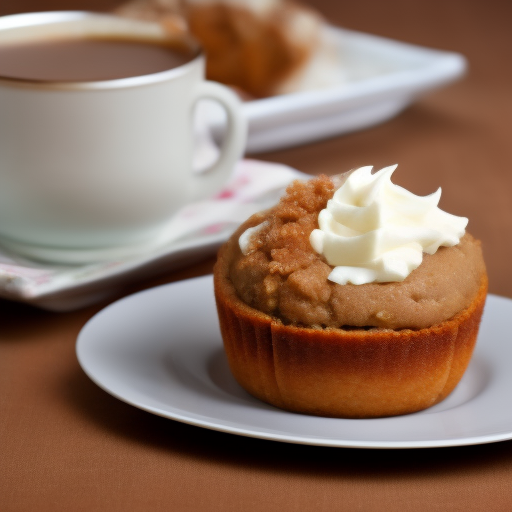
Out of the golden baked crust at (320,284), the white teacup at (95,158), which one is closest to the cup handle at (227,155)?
the white teacup at (95,158)

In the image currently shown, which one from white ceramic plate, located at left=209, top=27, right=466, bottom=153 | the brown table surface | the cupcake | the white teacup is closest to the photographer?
the brown table surface

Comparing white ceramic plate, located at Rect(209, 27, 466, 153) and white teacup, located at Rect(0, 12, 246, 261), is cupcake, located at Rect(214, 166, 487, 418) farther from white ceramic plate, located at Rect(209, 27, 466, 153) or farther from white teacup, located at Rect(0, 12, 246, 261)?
white ceramic plate, located at Rect(209, 27, 466, 153)

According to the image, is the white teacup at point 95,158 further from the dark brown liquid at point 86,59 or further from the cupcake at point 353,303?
the cupcake at point 353,303

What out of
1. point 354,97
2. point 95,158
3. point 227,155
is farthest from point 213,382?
point 354,97

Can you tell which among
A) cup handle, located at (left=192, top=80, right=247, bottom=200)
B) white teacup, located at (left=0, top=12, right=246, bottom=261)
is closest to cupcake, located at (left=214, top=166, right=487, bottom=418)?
white teacup, located at (left=0, top=12, right=246, bottom=261)

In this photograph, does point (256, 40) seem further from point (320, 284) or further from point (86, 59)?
point (320, 284)

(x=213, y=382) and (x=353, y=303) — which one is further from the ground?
(x=353, y=303)
